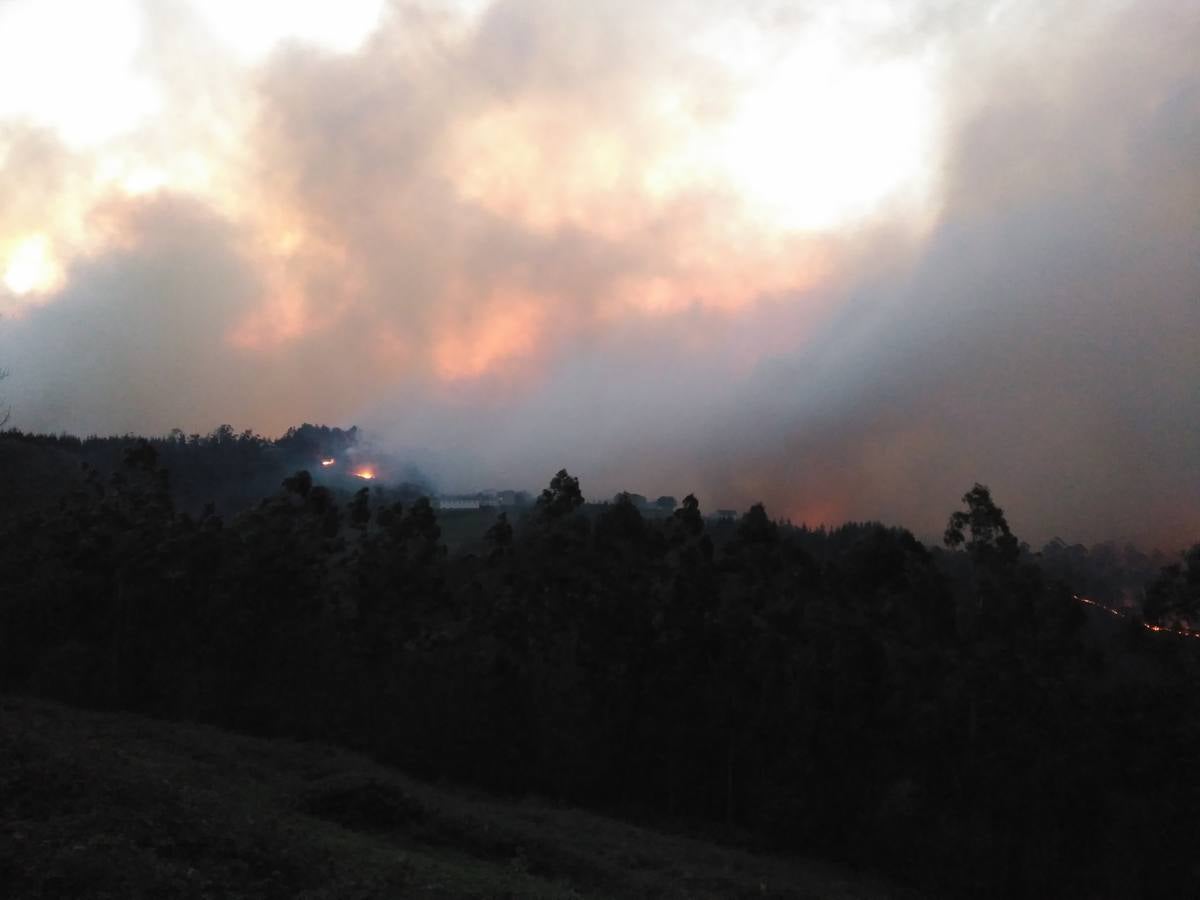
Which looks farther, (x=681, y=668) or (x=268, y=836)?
(x=681, y=668)

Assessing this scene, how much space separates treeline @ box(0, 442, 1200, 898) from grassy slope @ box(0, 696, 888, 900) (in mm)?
5825

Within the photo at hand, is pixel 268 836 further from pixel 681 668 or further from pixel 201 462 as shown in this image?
pixel 201 462

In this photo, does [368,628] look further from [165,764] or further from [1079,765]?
[1079,765]

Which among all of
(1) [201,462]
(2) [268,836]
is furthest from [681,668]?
(1) [201,462]

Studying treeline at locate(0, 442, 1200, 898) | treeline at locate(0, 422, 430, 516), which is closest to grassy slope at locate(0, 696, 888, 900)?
treeline at locate(0, 442, 1200, 898)

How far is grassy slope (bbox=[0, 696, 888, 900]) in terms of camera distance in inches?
440

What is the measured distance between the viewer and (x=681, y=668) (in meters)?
35.0

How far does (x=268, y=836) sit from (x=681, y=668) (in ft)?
76.6

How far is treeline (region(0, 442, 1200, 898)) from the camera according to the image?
30125 millimetres

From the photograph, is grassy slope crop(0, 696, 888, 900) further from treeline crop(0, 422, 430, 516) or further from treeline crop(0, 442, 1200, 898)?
treeline crop(0, 422, 430, 516)

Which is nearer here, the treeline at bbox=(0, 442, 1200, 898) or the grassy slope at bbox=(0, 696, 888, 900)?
the grassy slope at bbox=(0, 696, 888, 900)

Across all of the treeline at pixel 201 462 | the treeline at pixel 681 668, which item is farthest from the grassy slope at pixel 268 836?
the treeline at pixel 201 462

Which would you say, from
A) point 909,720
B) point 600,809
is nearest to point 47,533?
point 600,809

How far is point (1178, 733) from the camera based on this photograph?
29078mm
